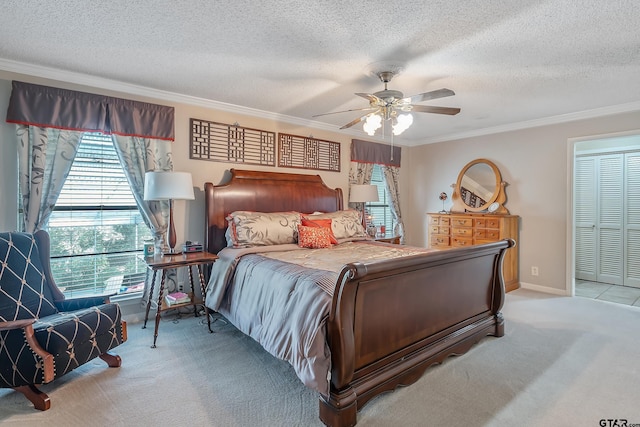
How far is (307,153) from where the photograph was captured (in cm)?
476

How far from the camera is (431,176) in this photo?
19.5ft

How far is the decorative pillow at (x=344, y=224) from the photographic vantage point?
403cm

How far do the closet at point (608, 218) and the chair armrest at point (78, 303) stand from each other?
233 inches

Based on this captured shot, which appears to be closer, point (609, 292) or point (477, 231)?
point (609, 292)

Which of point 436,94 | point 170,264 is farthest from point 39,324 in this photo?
point 436,94

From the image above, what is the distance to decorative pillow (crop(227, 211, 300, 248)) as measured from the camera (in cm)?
346

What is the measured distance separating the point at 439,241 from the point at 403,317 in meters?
3.33

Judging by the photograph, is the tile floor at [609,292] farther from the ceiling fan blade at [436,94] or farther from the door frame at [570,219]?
the ceiling fan blade at [436,94]

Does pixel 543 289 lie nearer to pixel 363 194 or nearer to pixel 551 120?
pixel 551 120

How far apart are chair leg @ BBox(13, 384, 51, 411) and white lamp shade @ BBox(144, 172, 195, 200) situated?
A: 5.53 feet

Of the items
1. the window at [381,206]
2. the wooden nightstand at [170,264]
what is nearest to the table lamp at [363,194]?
the window at [381,206]

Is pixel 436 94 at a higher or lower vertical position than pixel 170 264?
higher

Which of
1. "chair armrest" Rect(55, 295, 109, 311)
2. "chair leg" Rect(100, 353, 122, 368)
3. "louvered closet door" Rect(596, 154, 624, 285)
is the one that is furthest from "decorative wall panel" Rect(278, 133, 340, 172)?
"louvered closet door" Rect(596, 154, 624, 285)

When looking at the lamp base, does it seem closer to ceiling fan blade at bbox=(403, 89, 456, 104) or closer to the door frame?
ceiling fan blade at bbox=(403, 89, 456, 104)
